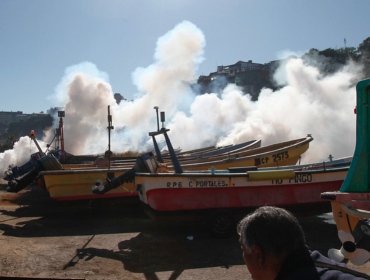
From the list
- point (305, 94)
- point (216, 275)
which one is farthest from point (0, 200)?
point (305, 94)

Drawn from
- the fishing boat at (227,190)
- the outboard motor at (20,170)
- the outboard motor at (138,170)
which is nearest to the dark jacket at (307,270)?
the fishing boat at (227,190)

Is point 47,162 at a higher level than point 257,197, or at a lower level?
higher

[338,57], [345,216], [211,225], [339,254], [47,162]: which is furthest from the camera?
[338,57]

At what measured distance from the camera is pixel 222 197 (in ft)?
23.7

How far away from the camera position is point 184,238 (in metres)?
7.13

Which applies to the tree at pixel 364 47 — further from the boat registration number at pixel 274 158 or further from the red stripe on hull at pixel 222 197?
the red stripe on hull at pixel 222 197

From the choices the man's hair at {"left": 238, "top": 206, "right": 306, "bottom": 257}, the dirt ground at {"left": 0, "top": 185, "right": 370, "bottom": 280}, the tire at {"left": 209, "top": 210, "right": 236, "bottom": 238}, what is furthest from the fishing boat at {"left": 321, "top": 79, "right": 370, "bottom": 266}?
the tire at {"left": 209, "top": 210, "right": 236, "bottom": 238}

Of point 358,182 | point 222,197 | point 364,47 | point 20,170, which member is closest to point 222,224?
point 222,197

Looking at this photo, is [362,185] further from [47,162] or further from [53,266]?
[47,162]

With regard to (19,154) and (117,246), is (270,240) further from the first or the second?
(19,154)

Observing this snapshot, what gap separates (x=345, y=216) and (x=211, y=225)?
3331 millimetres

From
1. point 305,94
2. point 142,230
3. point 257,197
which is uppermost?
point 305,94

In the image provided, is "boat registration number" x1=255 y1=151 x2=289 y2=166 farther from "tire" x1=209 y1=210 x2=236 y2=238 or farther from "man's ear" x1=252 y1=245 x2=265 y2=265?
"man's ear" x1=252 y1=245 x2=265 y2=265

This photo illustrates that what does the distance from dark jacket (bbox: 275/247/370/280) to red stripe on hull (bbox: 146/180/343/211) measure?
18.5 feet
